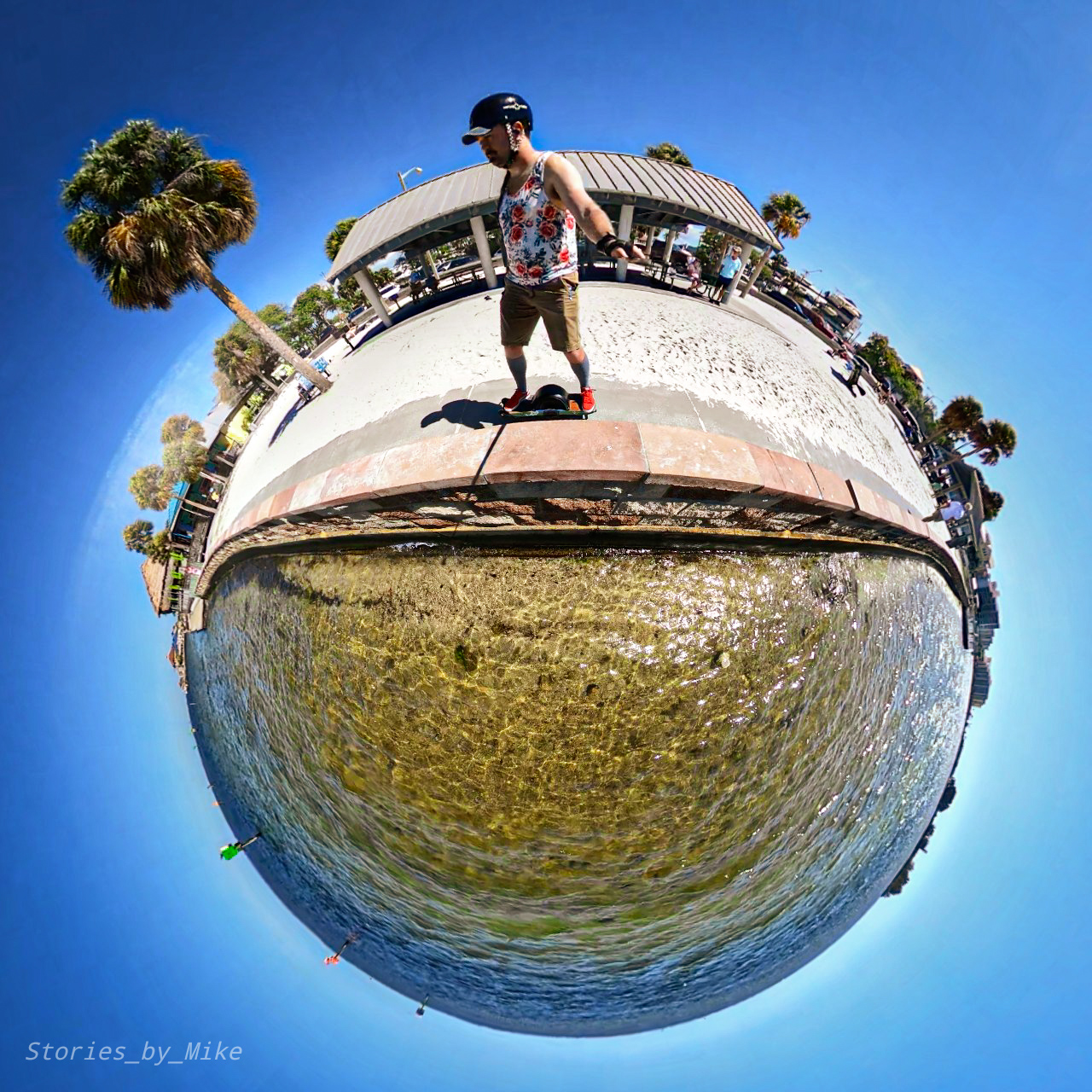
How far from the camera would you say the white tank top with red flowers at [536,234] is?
2676 millimetres

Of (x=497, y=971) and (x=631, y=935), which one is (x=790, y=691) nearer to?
(x=631, y=935)

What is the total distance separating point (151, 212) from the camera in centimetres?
738

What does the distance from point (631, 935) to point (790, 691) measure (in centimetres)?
390

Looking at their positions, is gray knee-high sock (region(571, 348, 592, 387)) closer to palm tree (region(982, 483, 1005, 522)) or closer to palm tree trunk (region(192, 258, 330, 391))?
palm tree trunk (region(192, 258, 330, 391))

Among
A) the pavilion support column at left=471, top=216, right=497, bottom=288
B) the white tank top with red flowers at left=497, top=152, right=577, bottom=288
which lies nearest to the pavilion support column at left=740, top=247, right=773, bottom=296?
the pavilion support column at left=471, top=216, right=497, bottom=288

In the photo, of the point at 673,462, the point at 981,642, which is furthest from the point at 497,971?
the point at 981,642

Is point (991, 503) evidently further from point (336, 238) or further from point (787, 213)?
point (336, 238)

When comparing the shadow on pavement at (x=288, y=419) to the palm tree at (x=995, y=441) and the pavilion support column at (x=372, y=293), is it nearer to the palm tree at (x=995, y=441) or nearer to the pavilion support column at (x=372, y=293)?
the pavilion support column at (x=372, y=293)

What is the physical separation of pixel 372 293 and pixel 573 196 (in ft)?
26.9

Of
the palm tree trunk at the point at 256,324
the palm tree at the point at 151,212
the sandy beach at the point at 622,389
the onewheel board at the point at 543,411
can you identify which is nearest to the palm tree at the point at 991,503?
the sandy beach at the point at 622,389

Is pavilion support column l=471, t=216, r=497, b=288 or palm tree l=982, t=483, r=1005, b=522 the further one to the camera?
palm tree l=982, t=483, r=1005, b=522

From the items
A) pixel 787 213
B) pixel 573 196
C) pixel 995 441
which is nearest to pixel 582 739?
pixel 573 196

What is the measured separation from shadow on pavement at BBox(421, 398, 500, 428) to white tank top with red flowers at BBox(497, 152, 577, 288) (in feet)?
6.30

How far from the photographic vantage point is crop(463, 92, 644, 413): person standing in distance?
7.94 ft
